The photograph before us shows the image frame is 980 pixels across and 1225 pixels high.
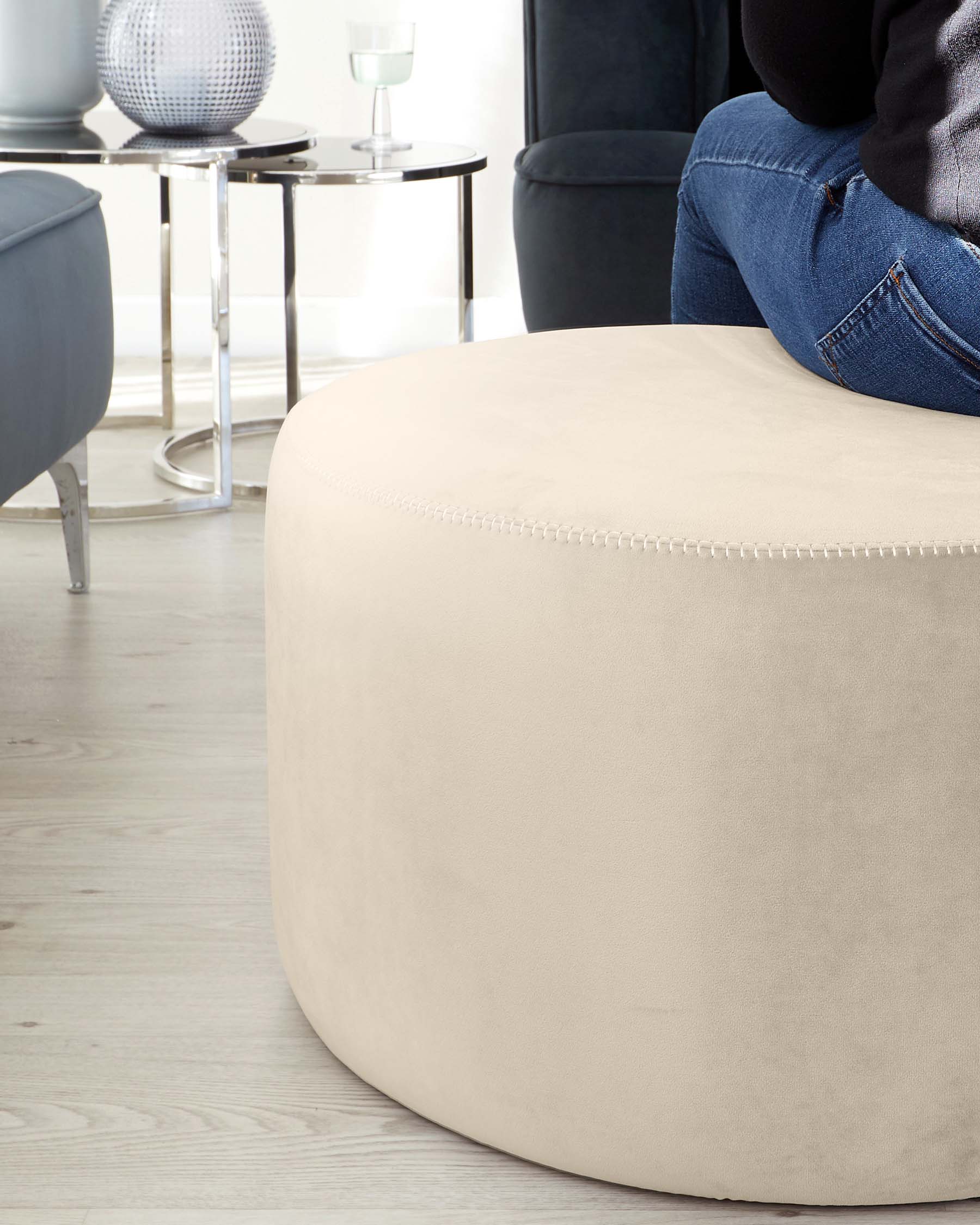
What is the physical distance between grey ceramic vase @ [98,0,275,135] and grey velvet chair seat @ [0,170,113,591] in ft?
1.47

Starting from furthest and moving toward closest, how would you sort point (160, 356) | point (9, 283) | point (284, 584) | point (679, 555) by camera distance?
point (160, 356) → point (9, 283) → point (284, 584) → point (679, 555)

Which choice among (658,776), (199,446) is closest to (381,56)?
(199,446)

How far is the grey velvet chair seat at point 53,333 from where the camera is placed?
1518 millimetres

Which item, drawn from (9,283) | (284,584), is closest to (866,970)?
(284,584)

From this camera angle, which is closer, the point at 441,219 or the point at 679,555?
the point at 679,555

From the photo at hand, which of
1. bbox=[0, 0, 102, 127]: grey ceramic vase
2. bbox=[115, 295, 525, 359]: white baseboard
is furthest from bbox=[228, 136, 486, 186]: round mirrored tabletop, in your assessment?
bbox=[115, 295, 525, 359]: white baseboard

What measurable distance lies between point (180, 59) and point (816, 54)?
1.42m

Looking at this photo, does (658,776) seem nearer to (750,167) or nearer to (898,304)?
(898,304)

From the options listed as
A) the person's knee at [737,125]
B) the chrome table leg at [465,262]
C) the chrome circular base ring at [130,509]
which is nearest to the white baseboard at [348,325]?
the chrome table leg at [465,262]

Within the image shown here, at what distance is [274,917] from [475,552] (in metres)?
0.38

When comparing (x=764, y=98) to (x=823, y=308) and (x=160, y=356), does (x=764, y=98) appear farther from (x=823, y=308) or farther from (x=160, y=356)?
(x=160, y=356)

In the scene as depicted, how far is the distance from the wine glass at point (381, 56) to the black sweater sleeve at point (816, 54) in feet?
4.66

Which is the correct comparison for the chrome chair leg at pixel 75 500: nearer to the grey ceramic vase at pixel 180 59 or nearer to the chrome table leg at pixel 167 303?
the grey ceramic vase at pixel 180 59

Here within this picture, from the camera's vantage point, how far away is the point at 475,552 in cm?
82
